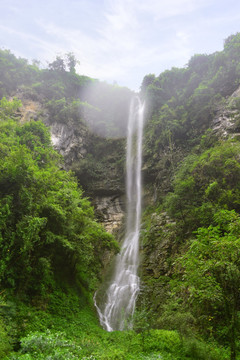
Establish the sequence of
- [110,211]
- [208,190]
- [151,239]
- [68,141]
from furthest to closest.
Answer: [68,141] → [110,211] → [151,239] → [208,190]

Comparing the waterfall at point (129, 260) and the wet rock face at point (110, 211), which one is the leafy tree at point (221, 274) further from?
the wet rock face at point (110, 211)

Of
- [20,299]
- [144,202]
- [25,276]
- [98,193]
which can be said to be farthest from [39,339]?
[98,193]

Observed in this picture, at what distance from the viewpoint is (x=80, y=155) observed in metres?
27.5

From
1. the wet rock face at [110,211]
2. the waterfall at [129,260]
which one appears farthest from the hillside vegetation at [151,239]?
the wet rock face at [110,211]

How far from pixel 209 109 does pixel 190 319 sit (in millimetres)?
20146

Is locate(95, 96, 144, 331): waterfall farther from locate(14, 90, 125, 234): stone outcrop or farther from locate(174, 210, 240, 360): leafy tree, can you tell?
locate(174, 210, 240, 360): leafy tree

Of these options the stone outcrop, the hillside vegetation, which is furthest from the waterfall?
the stone outcrop

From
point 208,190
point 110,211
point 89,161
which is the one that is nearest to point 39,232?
point 208,190

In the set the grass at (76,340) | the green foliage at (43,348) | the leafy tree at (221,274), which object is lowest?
the grass at (76,340)

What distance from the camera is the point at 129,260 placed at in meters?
16.5

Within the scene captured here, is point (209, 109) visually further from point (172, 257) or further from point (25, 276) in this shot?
point (25, 276)

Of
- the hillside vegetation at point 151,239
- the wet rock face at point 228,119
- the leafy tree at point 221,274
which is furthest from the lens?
the wet rock face at point 228,119

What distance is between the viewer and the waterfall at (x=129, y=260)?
11977 mm

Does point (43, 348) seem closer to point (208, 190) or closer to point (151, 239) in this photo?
point (208, 190)
